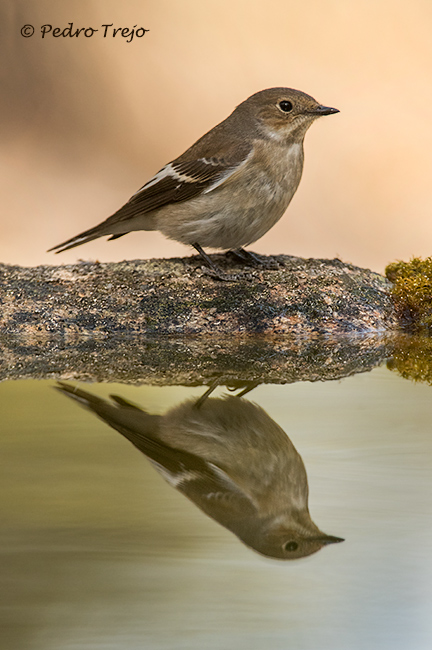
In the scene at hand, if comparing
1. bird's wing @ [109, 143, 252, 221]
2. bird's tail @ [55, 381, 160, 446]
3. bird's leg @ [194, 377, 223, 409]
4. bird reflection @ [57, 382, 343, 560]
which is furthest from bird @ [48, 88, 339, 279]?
bird reflection @ [57, 382, 343, 560]

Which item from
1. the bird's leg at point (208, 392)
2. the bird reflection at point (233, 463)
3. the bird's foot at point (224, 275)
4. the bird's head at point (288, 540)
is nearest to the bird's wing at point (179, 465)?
the bird reflection at point (233, 463)

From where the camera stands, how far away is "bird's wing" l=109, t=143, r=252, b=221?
5.15 meters

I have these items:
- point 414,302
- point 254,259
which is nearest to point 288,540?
point 414,302

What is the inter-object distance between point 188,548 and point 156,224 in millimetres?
3943

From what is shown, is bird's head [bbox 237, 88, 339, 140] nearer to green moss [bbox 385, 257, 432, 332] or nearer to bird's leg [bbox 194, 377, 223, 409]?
green moss [bbox 385, 257, 432, 332]

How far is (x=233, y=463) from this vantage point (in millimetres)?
2492

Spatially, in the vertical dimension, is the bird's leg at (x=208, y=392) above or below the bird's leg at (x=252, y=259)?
below

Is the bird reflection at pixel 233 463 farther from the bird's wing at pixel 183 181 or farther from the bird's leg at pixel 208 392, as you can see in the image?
the bird's wing at pixel 183 181

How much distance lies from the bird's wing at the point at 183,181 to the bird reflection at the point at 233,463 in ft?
7.60

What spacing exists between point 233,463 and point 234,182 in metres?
3.00

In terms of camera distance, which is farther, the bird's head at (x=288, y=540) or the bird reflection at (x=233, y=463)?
the bird reflection at (x=233, y=463)

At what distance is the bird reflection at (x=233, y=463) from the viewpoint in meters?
2.02

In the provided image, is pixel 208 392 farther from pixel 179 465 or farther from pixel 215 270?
pixel 215 270

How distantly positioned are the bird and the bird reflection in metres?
2.22
